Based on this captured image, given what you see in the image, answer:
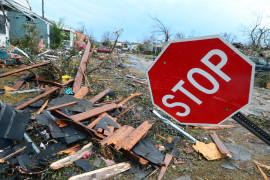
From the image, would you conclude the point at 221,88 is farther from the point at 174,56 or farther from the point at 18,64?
the point at 18,64

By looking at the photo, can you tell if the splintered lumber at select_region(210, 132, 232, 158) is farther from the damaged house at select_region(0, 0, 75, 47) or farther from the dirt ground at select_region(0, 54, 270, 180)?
the damaged house at select_region(0, 0, 75, 47)

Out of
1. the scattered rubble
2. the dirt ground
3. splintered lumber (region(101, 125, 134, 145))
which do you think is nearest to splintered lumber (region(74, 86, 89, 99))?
the dirt ground

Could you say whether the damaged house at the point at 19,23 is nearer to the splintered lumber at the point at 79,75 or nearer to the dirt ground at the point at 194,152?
the splintered lumber at the point at 79,75

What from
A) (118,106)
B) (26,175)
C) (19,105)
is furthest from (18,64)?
(26,175)

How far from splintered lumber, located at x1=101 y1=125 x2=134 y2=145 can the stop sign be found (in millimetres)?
1674

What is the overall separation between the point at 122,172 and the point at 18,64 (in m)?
8.13

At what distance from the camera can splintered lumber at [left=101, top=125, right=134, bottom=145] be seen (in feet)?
9.24

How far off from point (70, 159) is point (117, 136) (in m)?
0.88

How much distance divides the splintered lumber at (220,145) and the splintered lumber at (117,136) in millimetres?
1965

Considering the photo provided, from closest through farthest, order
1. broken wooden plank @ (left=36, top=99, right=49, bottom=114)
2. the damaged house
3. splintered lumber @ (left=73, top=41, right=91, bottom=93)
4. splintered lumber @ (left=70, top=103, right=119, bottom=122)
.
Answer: splintered lumber @ (left=70, top=103, right=119, bottom=122) < broken wooden plank @ (left=36, top=99, right=49, bottom=114) < splintered lumber @ (left=73, top=41, right=91, bottom=93) < the damaged house

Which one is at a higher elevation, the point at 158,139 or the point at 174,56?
the point at 174,56

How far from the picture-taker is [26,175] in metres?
2.21

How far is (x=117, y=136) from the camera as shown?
9.70ft

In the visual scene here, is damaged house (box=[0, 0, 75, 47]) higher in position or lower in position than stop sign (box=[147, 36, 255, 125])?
higher
